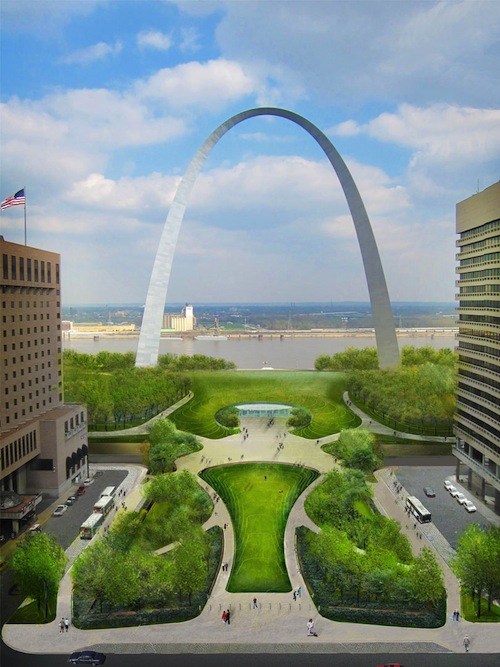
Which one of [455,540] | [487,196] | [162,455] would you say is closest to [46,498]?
[162,455]

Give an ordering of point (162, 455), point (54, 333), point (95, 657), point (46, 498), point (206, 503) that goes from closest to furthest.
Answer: point (95, 657) → point (206, 503) → point (46, 498) → point (162, 455) → point (54, 333)

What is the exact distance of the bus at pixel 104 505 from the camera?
16500 millimetres

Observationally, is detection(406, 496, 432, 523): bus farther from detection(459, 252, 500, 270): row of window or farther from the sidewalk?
detection(459, 252, 500, 270): row of window

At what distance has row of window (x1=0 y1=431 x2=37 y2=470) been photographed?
52.4 ft

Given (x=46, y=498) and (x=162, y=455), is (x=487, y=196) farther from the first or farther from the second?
(x=46, y=498)

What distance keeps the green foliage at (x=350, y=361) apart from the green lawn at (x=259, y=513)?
13.7 m

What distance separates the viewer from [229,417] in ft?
85.4

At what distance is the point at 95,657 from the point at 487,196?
1519 centimetres

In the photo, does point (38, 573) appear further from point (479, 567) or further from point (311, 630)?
point (479, 567)

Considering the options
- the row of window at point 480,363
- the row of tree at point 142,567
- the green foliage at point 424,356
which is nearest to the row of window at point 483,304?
the row of window at point 480,363

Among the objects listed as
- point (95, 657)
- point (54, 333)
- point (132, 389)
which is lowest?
point (95, 657)

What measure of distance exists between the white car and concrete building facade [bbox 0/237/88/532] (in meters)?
12.9

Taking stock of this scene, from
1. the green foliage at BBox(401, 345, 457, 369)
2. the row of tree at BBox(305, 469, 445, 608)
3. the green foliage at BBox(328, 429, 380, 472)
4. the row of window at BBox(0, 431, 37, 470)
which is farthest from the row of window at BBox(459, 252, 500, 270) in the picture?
the row of window at BBox(0, 431, 37, 470)

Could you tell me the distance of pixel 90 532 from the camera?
15.1m
